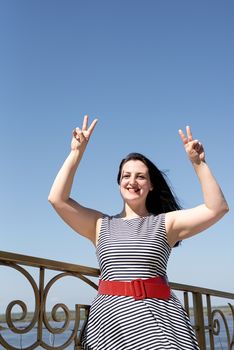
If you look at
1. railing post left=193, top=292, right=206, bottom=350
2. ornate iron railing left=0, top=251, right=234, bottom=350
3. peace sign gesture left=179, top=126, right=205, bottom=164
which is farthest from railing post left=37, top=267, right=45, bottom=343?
railing post left=193, top=292, right=206, bottom=350

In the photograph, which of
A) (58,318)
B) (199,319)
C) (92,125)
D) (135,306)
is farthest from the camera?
A: (199,319)

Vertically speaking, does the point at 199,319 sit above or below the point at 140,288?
below

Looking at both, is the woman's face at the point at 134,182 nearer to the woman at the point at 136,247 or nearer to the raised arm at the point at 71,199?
the woman at the point at 136,247

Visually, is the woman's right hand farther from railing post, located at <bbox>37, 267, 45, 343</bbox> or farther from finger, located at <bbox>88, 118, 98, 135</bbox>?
railing post, located at <bbox>37, 267, 45, 343</bbox>

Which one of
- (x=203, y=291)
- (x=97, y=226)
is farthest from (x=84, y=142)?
(x=203, y=291)

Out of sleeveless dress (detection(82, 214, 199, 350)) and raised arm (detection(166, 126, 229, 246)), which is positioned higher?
raised arm (detection(166, 126, 229, 246))

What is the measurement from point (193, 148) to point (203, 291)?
1.46 meters

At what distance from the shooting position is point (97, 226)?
220 cm

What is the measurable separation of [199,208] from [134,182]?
0.38 m

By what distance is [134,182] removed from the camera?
2.27 m

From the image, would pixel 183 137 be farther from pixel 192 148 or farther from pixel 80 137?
pixel 80 137

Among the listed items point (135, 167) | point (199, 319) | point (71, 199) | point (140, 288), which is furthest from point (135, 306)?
point (199, 319)

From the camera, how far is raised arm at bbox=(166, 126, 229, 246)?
201 centimetres

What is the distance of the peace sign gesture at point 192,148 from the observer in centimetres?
206
